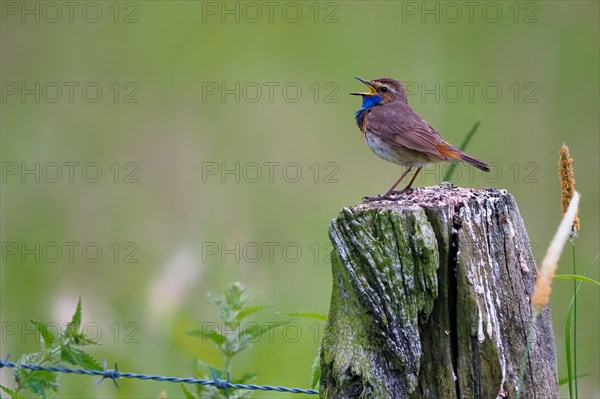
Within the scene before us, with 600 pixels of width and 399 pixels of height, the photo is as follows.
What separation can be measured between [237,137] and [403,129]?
12.6 feet

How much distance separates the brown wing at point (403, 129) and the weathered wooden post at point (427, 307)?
9.23 feet

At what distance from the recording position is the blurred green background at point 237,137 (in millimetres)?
7809

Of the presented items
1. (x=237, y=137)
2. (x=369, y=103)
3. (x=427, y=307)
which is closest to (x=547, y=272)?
(x=427, y=307)

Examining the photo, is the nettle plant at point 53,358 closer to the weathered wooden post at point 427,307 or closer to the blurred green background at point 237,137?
the weathered wooden post at point 427,307

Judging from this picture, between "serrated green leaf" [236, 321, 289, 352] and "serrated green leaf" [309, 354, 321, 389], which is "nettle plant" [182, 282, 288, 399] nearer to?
"serrated green leaf" [236, 321, 289, 352]

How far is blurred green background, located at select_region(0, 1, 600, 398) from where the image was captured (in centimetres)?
781

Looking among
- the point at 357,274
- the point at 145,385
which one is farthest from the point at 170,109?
the point at 357,274

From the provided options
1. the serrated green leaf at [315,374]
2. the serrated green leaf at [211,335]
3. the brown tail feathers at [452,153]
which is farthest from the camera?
the brown tail feathers at [452,153]

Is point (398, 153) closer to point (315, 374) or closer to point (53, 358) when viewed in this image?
point (315, 374)

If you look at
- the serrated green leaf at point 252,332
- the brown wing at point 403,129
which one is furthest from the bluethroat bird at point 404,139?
the serrated green leaf at point 252,332

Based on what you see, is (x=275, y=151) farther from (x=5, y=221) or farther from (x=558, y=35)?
(x=558, y=35)

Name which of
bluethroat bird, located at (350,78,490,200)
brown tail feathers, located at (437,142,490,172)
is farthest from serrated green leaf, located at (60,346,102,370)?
brown tail feathers, located at (437,142,490,172)

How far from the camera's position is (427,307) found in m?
3.25

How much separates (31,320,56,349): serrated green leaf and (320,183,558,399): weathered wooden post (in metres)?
1.61
